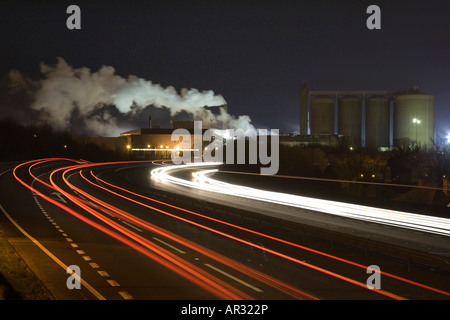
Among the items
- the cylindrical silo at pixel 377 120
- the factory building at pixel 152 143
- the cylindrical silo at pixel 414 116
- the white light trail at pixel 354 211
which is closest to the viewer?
the white light trail at pixel 354 211

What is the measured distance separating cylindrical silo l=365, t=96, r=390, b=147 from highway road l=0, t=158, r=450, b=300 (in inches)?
2785

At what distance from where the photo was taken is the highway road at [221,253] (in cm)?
1057

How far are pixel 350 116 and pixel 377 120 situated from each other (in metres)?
4.80

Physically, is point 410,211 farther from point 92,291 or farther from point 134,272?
point 92,291

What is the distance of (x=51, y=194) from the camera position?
113 feet

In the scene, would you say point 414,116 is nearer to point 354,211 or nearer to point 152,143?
point 152,143

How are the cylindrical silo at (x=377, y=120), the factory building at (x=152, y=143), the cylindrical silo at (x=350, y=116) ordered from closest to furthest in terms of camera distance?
the cylindrical silo at (x=377, y=120) → the cylindrical silo at (x=350, y=116) → the factory building at (x=152, y=143)

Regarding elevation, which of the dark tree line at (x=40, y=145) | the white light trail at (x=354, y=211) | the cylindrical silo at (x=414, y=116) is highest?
the cylindrical silo at (x=414, y=116)

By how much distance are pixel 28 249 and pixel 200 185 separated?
27239 mm

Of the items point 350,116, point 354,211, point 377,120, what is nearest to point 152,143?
point 350,116

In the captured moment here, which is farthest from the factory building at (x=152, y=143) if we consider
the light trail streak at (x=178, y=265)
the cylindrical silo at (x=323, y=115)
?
the light trail streak at (x=178, y=265)

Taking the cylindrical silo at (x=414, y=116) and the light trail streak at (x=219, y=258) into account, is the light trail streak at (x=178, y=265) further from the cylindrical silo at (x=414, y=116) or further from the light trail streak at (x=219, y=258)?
the cylindrical silo at (x=414, y=116)
